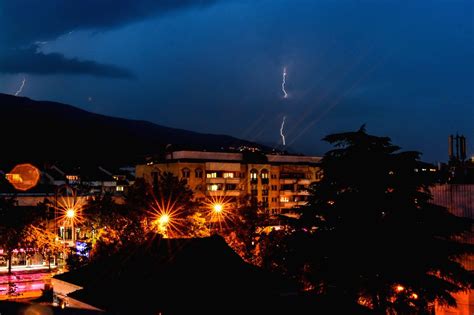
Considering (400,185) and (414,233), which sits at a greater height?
(400,185)

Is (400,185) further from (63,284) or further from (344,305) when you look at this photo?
(63,284)

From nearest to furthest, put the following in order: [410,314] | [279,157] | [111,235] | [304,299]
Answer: [304,299], [410,314], [111,235], [279,157]

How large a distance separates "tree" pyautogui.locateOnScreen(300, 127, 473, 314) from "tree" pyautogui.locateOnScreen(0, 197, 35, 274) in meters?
20.3

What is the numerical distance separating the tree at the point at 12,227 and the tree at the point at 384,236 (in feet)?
66.5

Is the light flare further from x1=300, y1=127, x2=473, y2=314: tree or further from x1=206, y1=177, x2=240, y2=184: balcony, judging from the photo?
Result: x1=206, y1=177, x2=240, y2=184: balcony

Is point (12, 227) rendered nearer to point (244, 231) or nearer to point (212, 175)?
point (244, 231)

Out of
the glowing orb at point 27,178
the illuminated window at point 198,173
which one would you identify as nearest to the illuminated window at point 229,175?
the illuminated window at point 198,173

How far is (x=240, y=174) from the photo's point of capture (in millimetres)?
89125

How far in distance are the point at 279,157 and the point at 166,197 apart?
63218mm

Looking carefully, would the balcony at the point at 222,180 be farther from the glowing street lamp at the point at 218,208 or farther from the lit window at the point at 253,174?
the glowing street lamp at the point at 218,208

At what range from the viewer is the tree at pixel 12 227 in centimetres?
3459

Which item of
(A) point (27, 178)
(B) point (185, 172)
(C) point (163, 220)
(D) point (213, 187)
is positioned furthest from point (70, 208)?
(A) point (27, 178)

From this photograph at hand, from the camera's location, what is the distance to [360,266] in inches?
783

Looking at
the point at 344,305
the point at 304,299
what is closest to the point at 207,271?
the point at 304,299
